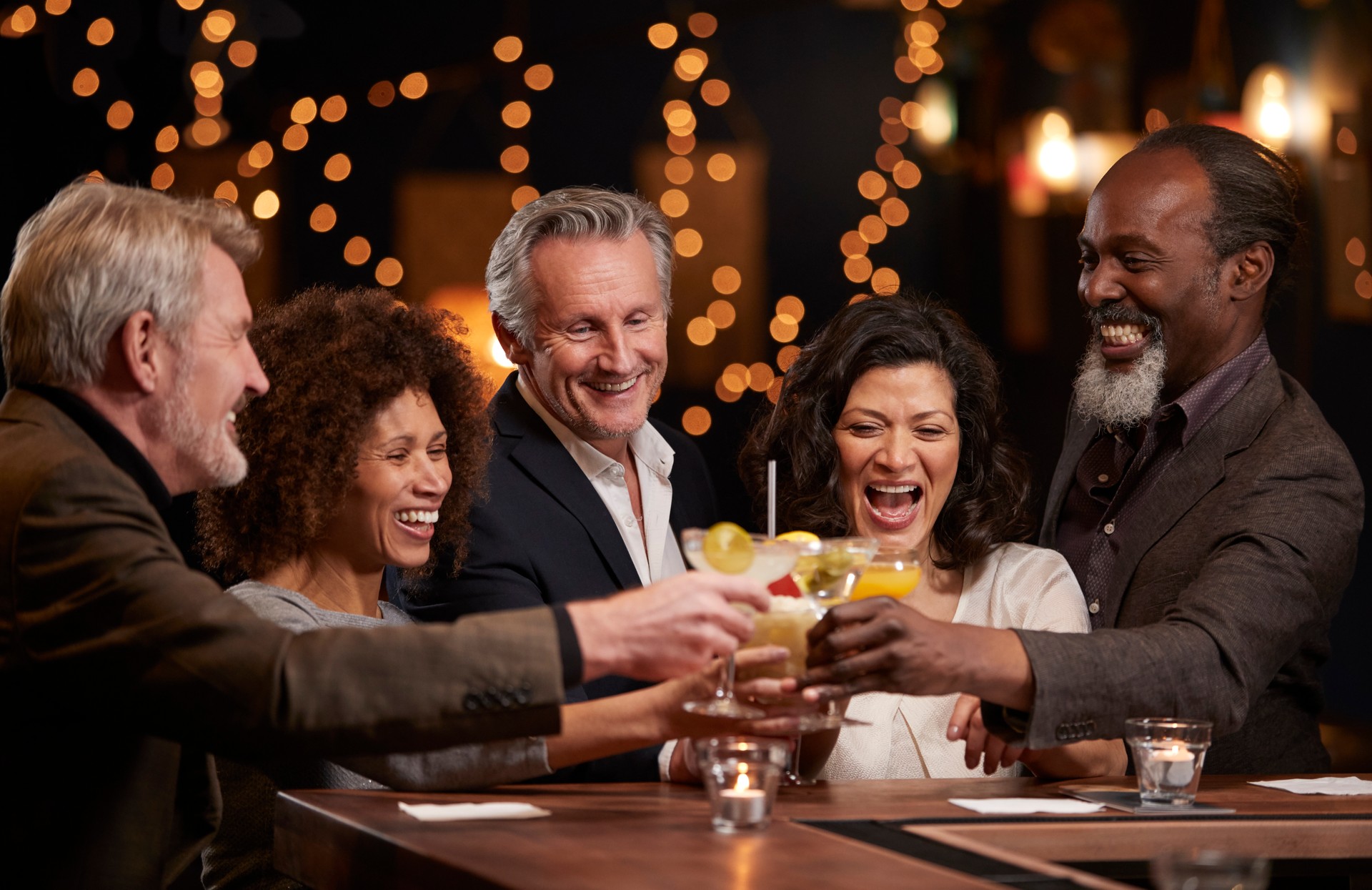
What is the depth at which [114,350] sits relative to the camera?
2.06 m

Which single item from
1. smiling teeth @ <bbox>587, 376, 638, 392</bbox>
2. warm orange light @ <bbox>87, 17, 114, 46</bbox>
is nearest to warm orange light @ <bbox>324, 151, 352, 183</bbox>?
warm orange light @ <bbox>87, 17, 114, 46</bbox>

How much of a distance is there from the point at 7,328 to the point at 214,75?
3.55 m

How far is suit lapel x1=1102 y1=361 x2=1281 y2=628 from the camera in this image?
3.06 meters

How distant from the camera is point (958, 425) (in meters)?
3.22

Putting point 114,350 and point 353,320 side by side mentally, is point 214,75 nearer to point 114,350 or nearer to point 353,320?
point 353,320

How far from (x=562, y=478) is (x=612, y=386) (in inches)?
9.2

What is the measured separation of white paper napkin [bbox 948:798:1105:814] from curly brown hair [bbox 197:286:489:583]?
1.22 m

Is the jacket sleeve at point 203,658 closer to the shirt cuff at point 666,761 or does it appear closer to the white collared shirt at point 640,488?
the shirt cuff at point 666,761

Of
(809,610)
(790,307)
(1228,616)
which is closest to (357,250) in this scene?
(790,307)

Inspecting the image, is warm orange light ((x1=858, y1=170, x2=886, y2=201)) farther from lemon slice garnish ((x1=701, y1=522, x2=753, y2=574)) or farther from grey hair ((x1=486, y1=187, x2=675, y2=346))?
lemon slice garnish ((x1=701, y1=522, x2=753, y2=574))

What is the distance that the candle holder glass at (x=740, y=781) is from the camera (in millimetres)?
2080

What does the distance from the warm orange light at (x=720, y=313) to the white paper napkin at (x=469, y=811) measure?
494 cm

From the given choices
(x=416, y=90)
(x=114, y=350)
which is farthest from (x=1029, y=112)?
(x=114, y=350)

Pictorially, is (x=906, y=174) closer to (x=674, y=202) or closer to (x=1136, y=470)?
(x=674, y=202)
